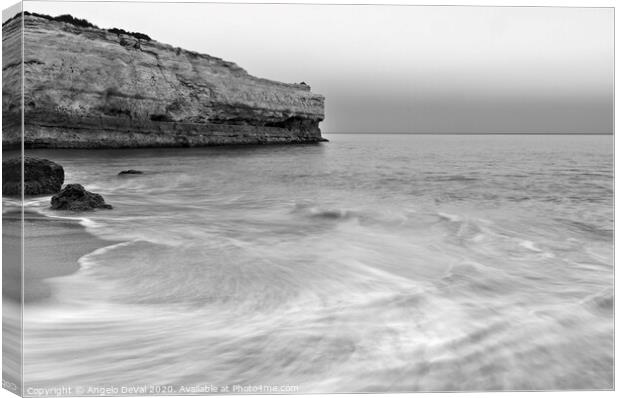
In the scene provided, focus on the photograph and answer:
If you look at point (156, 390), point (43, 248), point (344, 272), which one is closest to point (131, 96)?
point (43, 248)

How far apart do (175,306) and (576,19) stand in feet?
11.5

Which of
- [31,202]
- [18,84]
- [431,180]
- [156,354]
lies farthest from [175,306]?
[431,180]

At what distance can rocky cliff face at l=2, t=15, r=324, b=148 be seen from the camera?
12.2 feet

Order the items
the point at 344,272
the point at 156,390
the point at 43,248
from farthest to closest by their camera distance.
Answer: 1. the point at 344,272
2. the point at 43,248
3. the point at 156,390

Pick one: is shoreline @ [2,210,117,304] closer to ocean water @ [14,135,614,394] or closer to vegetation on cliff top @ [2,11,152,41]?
ocean water @ [14,135,614,394]

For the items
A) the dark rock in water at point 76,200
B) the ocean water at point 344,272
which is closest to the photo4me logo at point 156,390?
the ocean water at point 344,272

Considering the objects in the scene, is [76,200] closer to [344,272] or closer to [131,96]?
[131,96]

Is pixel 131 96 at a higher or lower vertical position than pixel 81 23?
lower

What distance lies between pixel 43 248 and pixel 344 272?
2.07m

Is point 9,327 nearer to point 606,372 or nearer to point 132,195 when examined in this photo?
point 132,195

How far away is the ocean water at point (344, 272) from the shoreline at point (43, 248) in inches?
2.8

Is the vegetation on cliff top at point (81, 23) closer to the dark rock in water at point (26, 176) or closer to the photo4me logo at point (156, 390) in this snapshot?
the dark rock in water at point (26, 176)

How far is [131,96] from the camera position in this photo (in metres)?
4.78

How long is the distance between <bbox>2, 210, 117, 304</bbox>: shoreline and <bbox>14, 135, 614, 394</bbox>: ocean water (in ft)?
0.23
